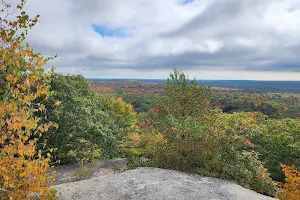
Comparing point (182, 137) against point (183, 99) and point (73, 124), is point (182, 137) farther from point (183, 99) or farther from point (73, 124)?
point (73, 124)

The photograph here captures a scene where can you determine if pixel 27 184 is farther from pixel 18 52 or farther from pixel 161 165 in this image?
pixel 161 165

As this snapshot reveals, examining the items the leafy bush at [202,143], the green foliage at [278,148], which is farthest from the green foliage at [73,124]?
the green foliage at [278,148]

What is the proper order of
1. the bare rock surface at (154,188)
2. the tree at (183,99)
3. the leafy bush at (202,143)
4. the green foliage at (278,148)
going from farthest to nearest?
the green foliage at (278,148) → the tree at (183,99) → the leafy bush at (202,143) → the bare rock surface at (154,188)

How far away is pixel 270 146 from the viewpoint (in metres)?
20.2

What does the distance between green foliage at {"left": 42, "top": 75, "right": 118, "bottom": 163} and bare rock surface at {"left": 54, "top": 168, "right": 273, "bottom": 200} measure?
6.21 meters

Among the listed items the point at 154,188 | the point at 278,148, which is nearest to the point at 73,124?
the point at 154,188

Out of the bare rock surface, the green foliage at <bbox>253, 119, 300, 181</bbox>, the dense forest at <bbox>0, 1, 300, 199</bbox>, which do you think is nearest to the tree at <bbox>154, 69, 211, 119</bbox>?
the dense forest at <bbox>0, 1, 300, 199</bbox>

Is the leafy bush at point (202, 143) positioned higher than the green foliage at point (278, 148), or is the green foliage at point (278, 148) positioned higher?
the leafy bush at point (202, 143)

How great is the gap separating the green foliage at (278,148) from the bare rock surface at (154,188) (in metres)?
9.81

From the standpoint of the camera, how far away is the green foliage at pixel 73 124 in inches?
645

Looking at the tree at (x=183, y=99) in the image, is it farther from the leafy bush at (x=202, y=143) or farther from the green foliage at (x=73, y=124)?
the green foliage at (x=73, y=124)

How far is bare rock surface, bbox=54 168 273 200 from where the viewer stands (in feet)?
31.1

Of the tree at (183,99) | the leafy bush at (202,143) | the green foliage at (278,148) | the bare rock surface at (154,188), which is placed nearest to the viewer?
the bare rock surface at (154,188)

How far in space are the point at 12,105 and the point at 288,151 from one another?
20.4m
